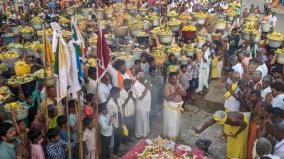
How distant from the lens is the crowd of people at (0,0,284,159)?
6.35 m

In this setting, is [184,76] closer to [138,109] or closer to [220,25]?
[138,109]

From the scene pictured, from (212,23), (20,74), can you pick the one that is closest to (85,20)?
(212,23)

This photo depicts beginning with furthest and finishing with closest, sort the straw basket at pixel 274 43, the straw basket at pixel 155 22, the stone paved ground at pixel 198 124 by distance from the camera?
the straw basket at pixel 155 22, the straw basket at pixel 274 43, the stone paved ground at pixel 198 124

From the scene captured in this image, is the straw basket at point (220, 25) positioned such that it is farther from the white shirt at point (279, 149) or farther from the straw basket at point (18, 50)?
the white shirt at point (279, 149)

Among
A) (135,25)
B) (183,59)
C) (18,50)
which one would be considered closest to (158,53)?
(183,59)

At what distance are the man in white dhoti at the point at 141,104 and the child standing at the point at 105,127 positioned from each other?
1.24 metres

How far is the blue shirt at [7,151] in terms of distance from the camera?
5.74 m

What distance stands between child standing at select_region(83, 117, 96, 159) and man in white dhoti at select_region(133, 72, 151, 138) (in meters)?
1.76

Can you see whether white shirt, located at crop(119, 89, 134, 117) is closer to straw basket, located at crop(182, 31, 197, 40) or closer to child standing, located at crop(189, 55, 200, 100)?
child standing, located at crop(189, 55, 200, 100)

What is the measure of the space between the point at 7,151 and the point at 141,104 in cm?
370

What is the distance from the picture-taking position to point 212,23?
1489cm

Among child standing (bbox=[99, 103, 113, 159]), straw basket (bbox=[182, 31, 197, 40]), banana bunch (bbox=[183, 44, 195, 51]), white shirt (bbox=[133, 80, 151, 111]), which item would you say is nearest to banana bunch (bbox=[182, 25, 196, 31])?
straw basket (bbox=[182, 31, 197, 40])

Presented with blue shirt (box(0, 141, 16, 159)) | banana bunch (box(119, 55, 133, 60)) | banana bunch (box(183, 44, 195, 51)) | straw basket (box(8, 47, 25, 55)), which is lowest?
blue shirt (box(0, 141, 16, 159))

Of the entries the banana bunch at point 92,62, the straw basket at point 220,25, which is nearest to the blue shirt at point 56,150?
the banana bunch at point 92,62
